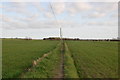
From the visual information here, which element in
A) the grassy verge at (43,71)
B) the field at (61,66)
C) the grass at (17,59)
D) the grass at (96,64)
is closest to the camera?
the grassy verge at (43,71)

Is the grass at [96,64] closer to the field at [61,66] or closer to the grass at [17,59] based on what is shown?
the field at [61,66]

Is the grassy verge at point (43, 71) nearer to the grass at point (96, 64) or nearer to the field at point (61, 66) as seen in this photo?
the field at point (61, 66)

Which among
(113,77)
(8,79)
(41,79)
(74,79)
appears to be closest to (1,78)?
(8,79)

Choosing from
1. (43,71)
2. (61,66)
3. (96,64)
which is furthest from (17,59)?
(96,64)

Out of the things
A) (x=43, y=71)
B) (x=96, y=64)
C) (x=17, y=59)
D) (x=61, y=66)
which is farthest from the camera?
(x=17, y=59)

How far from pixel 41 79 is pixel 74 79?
6.12ft

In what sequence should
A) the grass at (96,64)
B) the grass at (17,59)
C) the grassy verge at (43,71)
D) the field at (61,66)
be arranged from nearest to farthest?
the grassy verge at (43,71)
the field at (61,66)
the grass at (96,64)
the grass at (17,59)

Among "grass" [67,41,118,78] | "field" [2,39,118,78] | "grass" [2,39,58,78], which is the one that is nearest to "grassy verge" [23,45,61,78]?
"field" [2,39,118,78]

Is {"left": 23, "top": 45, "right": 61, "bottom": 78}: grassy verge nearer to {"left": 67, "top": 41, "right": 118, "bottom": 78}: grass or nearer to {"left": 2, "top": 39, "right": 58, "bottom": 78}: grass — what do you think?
{"left": 2, "top": 39, "right": 58, "bottom": 78}: grass

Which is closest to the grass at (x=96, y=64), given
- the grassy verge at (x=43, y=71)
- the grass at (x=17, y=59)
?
the grassy verge at (x=43, y=71)

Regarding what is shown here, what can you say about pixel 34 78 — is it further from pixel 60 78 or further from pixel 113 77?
pixel 113 77

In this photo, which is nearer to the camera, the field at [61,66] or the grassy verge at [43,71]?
the grassy verge at [43,71]

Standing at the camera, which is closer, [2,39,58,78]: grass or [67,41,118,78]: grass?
[67,41,118,78]: grass

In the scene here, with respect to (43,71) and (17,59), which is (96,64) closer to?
(43,71)
